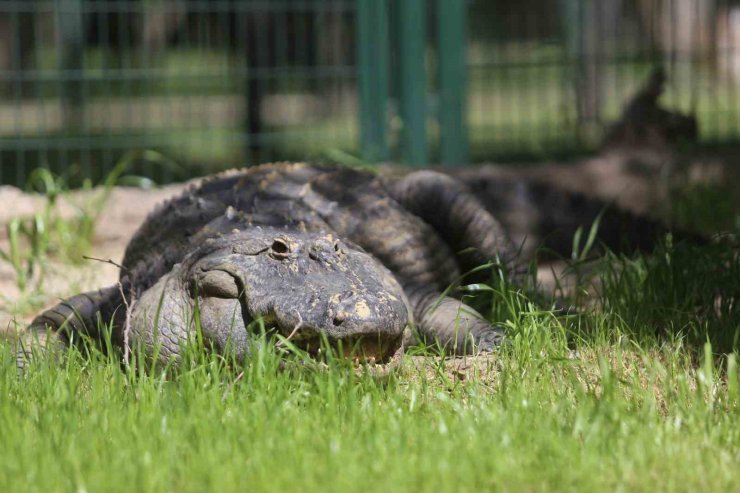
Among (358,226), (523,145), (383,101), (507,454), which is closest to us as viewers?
(507,454)

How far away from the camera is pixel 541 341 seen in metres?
3.28

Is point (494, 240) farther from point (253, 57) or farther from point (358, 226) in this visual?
point (253, 57)

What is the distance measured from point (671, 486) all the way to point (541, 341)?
1.05m

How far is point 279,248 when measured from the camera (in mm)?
3371

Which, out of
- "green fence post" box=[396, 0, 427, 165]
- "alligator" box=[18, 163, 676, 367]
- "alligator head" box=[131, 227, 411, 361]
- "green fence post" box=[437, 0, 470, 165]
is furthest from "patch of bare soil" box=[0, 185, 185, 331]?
"green fence post" box=[437, 0, 470, 165]

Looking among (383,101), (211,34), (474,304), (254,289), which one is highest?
(211,34)

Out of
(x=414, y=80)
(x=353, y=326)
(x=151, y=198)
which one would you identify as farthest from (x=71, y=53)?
(x=353, y=326)

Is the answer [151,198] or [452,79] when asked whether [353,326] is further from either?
[452,79]

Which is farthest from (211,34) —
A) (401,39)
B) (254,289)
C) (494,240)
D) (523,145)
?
(254,289)

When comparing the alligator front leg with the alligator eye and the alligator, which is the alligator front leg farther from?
the alligator eye

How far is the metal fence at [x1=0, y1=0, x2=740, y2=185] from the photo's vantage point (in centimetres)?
732

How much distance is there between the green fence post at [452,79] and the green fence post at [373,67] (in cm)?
39

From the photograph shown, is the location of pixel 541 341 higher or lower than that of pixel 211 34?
lower

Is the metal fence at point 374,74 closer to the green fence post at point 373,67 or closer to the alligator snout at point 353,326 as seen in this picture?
the green fence post at point 373,67
